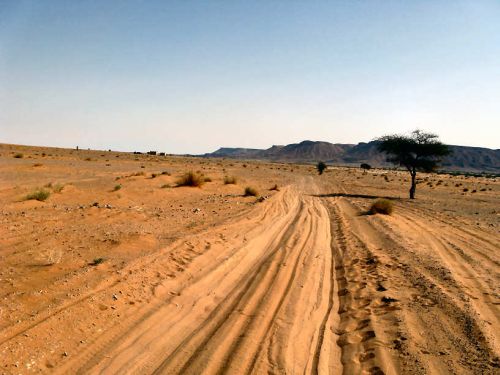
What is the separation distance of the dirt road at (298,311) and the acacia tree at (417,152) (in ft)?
60.0

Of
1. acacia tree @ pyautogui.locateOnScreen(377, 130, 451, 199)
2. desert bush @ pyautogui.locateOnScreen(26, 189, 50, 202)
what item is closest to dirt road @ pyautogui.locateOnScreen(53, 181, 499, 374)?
desert bush @ pyautogui.locateOnScreen(26, 189, 50, 202)

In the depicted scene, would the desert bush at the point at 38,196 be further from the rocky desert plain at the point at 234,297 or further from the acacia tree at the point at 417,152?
the acacia tree at the point at 417,152

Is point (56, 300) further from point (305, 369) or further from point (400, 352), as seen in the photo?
point (400, 352)

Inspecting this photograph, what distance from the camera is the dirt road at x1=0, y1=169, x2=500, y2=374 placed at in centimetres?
501

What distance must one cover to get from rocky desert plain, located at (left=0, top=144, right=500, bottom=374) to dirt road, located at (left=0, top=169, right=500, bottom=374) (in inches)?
1.0

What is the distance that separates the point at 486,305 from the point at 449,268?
8.12ft

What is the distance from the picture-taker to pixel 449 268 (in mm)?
9289

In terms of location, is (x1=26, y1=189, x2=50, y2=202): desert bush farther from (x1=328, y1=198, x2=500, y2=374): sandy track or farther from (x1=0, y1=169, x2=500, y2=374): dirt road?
(x1=328, y1=198, x2=500, y2=374): sandy track

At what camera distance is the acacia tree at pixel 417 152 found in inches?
1109

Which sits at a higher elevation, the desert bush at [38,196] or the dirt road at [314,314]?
the desert bush at [38,196]

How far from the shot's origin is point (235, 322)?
6078 millimetres

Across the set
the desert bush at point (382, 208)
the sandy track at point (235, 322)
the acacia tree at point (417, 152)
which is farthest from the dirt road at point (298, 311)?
the acacia tree at point (417, 152)

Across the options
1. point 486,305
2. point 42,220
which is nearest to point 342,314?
point 486,305

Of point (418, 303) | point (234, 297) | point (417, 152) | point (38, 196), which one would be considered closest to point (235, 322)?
point (234, 297)
